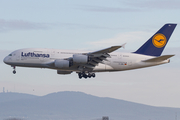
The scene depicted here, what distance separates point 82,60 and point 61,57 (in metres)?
4.13

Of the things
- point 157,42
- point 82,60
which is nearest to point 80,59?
point 82,60

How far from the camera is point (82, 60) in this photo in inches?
1949

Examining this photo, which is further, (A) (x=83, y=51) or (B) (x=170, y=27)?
(B) (x=170, y=27)

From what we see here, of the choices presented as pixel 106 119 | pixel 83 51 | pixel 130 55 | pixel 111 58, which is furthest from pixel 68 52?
pixel 106 119

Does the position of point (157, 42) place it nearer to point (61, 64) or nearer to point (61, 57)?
point (61, 57)

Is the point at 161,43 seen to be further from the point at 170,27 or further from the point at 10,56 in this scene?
the point at 10,56

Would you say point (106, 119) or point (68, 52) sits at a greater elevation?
point (68, 52)

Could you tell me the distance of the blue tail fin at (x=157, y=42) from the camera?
55906mm

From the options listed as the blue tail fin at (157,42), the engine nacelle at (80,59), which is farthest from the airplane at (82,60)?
the blue tail fin at (157,42)

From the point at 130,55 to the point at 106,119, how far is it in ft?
156

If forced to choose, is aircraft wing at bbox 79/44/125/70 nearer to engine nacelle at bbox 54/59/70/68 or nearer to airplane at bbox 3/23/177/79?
airplane at bbox 3/23/177/79

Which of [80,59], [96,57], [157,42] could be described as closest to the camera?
[80,59]

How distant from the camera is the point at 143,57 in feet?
178

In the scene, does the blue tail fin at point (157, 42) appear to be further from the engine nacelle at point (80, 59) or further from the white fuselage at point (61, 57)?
the engine nacelle at point (80, 59)
